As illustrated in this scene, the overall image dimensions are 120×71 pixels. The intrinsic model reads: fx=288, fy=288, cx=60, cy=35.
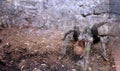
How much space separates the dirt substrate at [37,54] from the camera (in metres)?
3.03

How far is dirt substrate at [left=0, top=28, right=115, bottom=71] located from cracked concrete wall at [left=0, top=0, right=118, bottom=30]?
0.44 ft

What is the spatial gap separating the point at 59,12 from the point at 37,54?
765 millimetres

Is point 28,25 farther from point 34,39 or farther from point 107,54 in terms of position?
point 107,54

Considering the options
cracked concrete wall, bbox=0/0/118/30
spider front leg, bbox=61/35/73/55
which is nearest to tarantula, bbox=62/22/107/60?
spider front leg, bbox=61/35/73/55

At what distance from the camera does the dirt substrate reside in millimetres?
3033

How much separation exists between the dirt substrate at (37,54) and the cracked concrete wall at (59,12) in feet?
0.44

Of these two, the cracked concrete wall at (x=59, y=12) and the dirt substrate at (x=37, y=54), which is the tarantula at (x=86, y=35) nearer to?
the dirt substrate at (x=37, y=54)

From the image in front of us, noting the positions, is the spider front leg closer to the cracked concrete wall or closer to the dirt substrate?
the dirt substrate

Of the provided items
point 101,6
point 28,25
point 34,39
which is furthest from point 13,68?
point 101,6

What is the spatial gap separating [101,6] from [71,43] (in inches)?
27.6

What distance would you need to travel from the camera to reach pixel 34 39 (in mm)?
3621

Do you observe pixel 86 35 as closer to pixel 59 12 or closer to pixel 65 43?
pixel 65 43

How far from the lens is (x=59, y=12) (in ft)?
12.4

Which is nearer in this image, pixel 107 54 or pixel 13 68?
pixel 13 68
